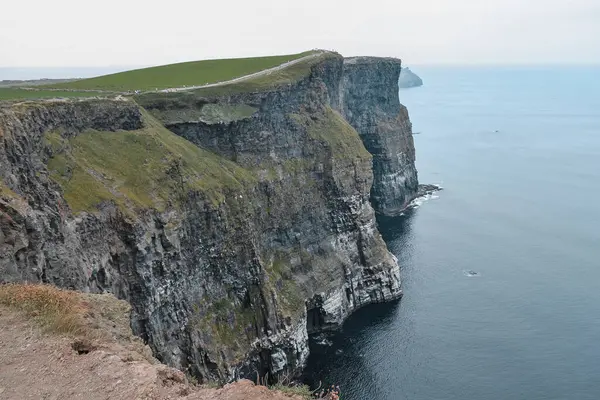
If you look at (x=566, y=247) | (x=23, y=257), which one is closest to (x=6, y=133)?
(x=23, y=257)

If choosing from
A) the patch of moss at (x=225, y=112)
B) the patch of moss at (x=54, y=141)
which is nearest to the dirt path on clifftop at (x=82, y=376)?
the patch of moss at (x=54, y=141)

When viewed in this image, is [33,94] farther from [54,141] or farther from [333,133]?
[333,133]

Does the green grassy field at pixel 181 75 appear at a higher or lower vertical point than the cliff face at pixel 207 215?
higher

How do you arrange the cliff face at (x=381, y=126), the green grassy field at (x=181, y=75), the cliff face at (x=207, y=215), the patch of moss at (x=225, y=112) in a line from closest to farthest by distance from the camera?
the cliff face at (x=207, y=215), the patch of moss at (x=225, y=112), the green grassy field at (x=181, y=75), the cliff face at (x=381, y=126)

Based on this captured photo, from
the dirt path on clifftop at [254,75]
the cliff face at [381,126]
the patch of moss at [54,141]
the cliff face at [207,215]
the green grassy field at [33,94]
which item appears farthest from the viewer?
the cliff face at [381,126]

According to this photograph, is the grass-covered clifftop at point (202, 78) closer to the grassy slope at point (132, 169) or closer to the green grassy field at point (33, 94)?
the green grassy field at point (33, 94)

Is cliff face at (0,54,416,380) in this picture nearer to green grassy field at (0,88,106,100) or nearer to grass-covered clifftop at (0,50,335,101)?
grass-covered clifftop at (0,50,335,101)
